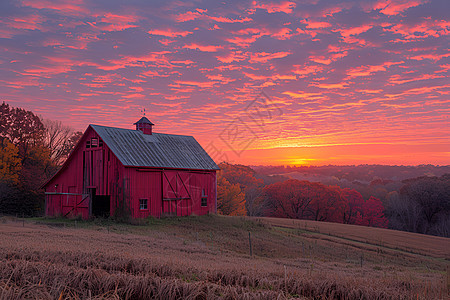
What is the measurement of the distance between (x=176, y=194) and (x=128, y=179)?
5198 mm

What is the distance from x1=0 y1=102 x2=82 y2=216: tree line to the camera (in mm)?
42469

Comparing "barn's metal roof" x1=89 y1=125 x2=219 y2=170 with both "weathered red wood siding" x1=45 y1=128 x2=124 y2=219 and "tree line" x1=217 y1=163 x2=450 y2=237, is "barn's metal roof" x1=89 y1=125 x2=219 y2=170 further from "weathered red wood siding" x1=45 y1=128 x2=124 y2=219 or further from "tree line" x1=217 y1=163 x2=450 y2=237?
"tree line" x1=217 y1=163 x2=450 y2=237

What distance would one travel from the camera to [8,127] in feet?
151

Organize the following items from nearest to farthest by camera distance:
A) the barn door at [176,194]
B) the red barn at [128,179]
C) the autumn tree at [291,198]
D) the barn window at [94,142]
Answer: the red barn at [128,179] → the barn window at [94,142] → the barn door at [176,194] → the autumn tree at [291,198]

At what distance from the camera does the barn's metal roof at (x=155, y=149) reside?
30.7m

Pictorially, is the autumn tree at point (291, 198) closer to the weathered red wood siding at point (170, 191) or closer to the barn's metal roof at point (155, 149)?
the barn's metal roof at point (155, 149)

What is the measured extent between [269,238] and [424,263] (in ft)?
37.2

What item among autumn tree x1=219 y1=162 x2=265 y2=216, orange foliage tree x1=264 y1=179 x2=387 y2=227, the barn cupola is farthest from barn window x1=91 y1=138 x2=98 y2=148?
orange foliage tree x1=264 y1=179 x2=387 y2=227

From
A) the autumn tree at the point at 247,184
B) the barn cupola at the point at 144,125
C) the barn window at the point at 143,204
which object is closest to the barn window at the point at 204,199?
the barn window at the point at 143,204

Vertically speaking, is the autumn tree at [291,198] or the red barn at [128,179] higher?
the red barn at [128,179]

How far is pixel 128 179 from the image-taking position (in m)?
29.5

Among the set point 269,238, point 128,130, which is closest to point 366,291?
point 269,238

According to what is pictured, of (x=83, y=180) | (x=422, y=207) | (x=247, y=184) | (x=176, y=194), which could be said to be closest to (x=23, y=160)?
(x=83, y=180)

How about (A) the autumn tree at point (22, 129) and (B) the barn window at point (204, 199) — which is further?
(A) the autumn tree at point (22, 129)
